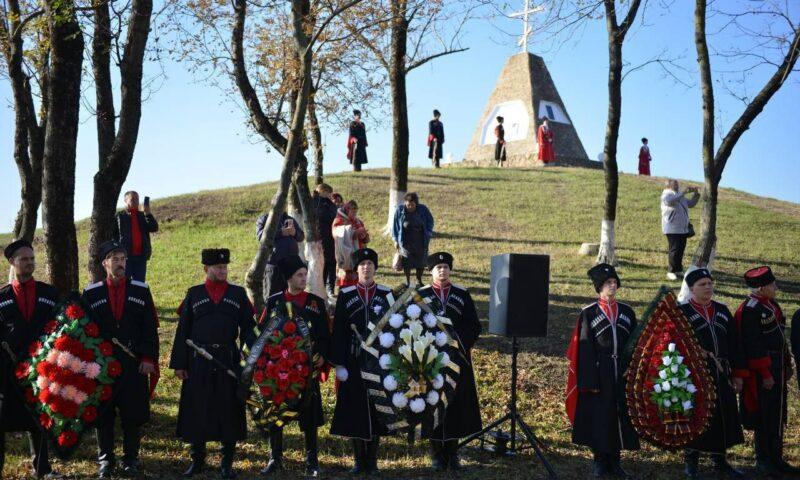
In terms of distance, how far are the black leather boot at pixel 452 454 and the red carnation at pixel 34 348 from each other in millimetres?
3754

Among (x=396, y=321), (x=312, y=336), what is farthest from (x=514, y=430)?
(x=312, y=336)

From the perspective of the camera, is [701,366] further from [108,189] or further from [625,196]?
[625,196]

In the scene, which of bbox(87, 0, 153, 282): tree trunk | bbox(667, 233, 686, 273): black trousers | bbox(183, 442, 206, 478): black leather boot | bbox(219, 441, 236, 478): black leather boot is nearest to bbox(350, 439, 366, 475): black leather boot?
bbox(219, 441, 236, 478): black leather boot

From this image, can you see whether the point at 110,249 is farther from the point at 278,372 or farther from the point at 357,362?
the point at 357,362

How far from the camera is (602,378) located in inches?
285

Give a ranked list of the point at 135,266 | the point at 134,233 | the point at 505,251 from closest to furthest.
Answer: the point at 134,233, the point at 135,266, the point at 505,251

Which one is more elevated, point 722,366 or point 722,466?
point 722,366

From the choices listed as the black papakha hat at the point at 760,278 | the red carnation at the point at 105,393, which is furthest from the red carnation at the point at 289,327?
the black papakha hat at the point at 760,278

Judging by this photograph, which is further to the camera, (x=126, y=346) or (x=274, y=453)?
(x=274, y=453)

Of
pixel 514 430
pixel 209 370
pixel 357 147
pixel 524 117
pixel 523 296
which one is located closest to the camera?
pixel 209 370

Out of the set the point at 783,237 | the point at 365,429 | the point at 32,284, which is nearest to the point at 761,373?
the point at 365,429

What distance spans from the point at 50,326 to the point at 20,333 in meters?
0.32

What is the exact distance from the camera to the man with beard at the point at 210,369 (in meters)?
6.86

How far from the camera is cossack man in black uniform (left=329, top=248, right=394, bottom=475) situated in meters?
7.12
